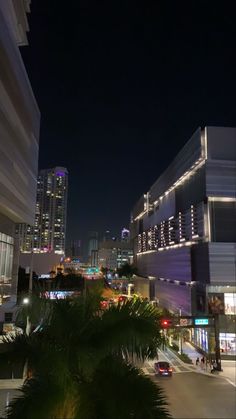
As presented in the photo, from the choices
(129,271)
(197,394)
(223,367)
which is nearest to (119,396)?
(197,394)

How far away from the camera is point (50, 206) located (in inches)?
5556

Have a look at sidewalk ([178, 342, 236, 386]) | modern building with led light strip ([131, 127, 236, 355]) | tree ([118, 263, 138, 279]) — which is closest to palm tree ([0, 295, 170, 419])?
sidewalk ([178, 342, 236, 386])

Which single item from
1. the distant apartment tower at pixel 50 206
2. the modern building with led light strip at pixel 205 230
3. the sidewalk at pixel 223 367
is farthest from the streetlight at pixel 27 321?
the distant apartment tower at pixel 50 206

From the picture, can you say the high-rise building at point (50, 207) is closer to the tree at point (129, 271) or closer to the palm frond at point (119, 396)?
the tree at point (129, 271)

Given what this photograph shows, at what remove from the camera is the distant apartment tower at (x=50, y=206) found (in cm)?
14062

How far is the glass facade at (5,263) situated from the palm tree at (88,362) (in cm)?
3572

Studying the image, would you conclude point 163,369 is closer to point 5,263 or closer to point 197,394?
point 197,394

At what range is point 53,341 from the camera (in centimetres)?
448

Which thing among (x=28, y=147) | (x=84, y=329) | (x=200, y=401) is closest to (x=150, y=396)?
(x=84, y=329)

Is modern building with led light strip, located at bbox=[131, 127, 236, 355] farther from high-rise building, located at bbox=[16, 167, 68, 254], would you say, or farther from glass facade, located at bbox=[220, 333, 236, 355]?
high-rise building, located at bbox=[16, 167, 68, 254]

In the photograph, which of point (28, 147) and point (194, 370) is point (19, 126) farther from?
point (194, 370)

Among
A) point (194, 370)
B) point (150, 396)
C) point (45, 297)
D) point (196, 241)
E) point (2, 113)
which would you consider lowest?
point (194, 370)

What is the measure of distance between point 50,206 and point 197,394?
123978 mm

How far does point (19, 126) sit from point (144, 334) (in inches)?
1382
